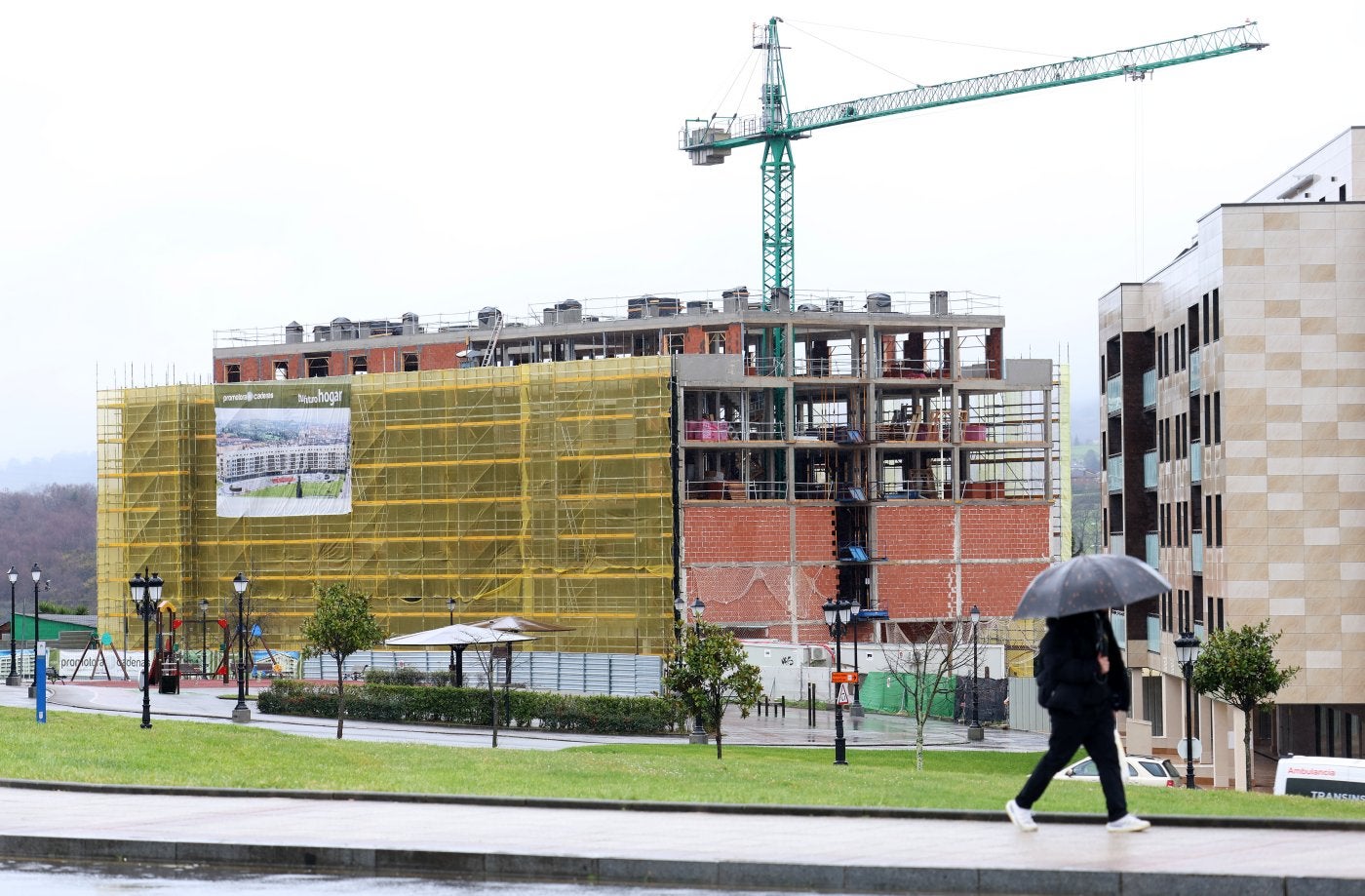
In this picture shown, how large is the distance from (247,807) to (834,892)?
6292 mm

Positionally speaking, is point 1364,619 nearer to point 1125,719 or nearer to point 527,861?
point 1125,719

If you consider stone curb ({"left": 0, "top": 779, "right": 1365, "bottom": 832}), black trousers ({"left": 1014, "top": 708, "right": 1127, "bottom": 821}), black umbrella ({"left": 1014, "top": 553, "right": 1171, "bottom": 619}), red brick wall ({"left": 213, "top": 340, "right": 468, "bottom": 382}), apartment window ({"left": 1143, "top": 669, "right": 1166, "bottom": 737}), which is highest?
red brick wall ({"left": 213, "top": 340, "right": 468, "bottom": 382})

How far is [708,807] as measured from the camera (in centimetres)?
1473

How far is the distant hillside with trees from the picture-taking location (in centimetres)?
16875

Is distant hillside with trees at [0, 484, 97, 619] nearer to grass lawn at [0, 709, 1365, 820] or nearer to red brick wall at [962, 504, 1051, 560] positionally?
red brick wall at [962, 504, 1051, 560]

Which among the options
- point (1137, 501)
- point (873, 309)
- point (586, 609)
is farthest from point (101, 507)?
point (1137, 501)

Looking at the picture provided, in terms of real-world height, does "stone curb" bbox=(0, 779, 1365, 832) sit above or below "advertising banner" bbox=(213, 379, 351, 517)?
below

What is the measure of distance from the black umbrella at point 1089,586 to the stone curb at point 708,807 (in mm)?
1790

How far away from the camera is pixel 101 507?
85.1 m

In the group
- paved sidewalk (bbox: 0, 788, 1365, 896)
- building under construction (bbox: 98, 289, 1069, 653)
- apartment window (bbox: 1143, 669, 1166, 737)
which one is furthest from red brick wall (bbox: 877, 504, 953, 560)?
paved sidewalk (bbox: 0, 788, 1365, 896)

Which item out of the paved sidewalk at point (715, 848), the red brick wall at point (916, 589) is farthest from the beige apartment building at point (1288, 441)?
the red brick wall at point (916, 589)

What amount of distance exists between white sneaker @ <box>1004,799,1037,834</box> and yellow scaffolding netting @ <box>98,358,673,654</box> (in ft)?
201

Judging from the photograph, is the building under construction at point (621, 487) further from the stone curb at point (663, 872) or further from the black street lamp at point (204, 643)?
the stone curb at point (663, 872)

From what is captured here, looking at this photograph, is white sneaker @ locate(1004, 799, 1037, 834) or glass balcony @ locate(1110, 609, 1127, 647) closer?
white sneaker @ locate(1004, 799, 1037, 834)
